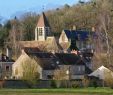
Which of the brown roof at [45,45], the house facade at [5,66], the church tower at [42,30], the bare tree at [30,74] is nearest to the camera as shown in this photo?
the bare tree at [30,74]

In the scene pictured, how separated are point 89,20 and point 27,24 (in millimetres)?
20245

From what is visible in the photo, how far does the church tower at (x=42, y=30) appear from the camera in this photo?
15938cm

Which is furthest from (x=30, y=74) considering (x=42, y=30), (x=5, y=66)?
(x=42, y=30)

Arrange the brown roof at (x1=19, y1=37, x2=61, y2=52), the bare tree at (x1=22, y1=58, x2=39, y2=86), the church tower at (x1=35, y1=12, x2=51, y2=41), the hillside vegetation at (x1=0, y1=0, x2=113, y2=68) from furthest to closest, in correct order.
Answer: the church tower at (x1=35, y1=12, x2=51, y2=41) → the hillside vegetation at (x1=0, y1=0, x2=113, y2=68) → the brown roof at (x1=19, y1=37, x2=61, y2=52) → the bare tree at (x1=22, y1=58, x2=39, y2=86)

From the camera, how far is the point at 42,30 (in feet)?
529

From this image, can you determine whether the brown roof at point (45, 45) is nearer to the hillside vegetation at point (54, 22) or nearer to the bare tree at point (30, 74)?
the hillside vegetation at point (54, 22)

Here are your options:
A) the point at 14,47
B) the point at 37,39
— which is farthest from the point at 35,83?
the point at 37,39

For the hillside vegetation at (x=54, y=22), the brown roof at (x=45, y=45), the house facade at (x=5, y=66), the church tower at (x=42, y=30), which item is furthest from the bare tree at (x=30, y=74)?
the church tower at (x=42, y=30)

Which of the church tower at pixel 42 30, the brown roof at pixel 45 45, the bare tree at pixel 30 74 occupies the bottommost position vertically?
the bare tree at pixel 30 74

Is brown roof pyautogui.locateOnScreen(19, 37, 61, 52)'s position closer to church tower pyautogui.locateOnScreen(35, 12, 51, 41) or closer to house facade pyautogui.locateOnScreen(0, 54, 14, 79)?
church tower pyautogui.locateOnScreen(35, 12, 51, 41)

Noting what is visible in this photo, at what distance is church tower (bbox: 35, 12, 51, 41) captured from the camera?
523 ft

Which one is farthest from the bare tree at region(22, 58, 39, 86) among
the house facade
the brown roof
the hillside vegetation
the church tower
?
the church tower

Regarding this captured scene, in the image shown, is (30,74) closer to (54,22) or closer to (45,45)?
(45,45)

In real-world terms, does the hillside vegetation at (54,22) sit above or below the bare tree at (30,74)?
above
